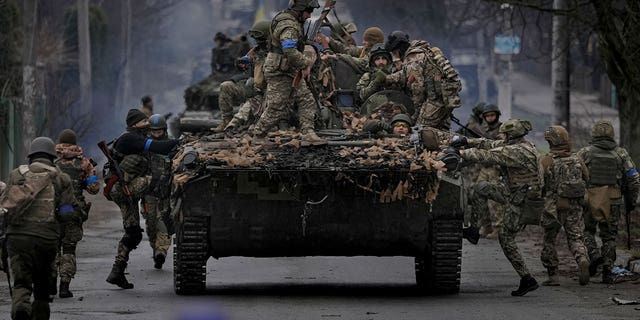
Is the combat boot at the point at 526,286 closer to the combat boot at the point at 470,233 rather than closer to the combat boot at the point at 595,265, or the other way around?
the combat boot at the point at 470,233

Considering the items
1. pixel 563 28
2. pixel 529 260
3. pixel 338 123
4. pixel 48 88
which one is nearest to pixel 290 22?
pixel 338 123

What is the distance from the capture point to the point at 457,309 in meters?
13.7

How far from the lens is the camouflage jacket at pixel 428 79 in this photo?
16547mm

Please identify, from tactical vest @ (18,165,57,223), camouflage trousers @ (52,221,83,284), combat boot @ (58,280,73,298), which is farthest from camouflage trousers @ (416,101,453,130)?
tactical vest @ (18,165,57,223)

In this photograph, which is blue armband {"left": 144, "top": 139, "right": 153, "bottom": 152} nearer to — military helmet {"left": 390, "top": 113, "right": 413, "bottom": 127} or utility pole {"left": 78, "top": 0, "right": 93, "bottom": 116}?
military helmet {"left": 390, "top": 113, "right": 413, "bottom": 127}

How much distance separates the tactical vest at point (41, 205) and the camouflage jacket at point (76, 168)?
281 cm

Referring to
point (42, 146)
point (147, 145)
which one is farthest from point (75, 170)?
point (42, 146)

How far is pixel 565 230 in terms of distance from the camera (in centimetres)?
1609

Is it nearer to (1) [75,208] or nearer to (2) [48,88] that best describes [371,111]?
(1) [75,208]

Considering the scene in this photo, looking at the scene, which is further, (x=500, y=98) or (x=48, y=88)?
(x=500, y=98)

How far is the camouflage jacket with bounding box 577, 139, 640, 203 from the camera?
16406 millimetres

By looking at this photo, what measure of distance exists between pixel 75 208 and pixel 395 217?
3.00 metres

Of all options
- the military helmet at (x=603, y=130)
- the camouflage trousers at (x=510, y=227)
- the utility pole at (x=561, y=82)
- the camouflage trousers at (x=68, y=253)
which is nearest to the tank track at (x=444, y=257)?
the camouflage trousers at (x=510, y=227)

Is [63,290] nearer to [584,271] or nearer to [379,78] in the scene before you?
[379,78]
